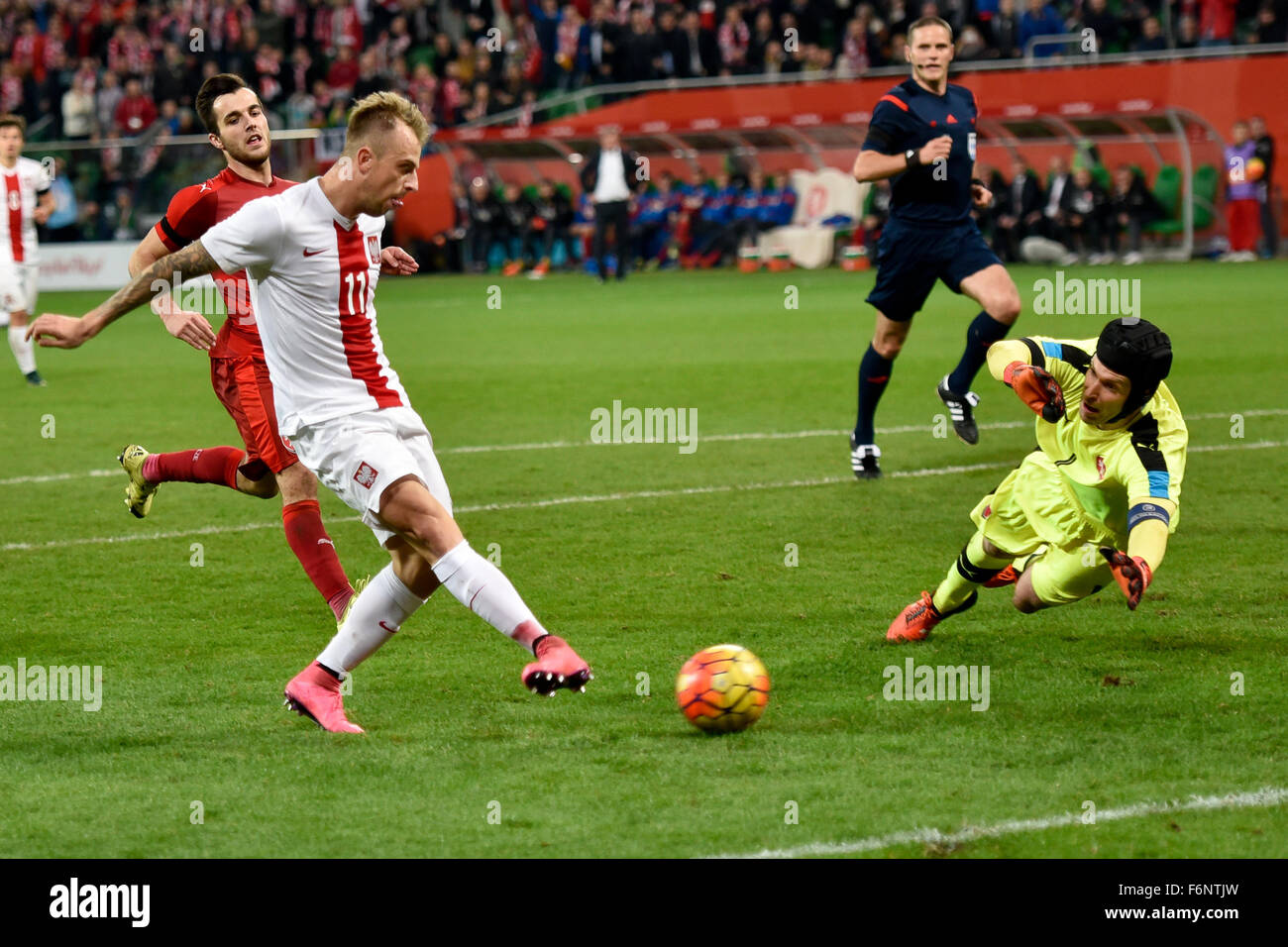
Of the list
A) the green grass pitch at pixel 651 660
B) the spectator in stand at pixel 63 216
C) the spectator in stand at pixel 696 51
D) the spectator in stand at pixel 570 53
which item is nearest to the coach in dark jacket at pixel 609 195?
the spectator in stand at pixel 696 51

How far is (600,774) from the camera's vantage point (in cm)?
466

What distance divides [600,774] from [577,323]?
592 inches

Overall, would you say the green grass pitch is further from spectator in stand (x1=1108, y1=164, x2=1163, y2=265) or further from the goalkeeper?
spectator in stand (x1=1108, y1=164, x2=1163, y2=265)

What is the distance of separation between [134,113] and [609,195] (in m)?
10.7

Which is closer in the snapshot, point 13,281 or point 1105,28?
point 13,281

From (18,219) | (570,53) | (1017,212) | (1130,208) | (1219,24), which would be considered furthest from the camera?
(570,53)

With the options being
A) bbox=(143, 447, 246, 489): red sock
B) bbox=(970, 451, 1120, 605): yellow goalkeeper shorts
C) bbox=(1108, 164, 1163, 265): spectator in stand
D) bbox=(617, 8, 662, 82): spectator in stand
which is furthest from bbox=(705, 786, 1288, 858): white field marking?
bbox=(617, 8, 662, 82): spectator in stand

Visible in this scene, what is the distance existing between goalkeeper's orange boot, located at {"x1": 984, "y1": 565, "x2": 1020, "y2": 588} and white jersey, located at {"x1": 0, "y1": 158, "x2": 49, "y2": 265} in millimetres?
12084

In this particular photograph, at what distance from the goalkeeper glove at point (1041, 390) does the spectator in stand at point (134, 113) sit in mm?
28874

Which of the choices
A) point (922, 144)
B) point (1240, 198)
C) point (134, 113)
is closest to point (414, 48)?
point (134, 113)

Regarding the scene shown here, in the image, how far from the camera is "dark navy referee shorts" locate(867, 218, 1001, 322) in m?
9.56

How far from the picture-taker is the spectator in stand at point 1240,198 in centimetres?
2456

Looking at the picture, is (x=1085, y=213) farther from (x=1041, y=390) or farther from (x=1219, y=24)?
(x=1041, y=390)

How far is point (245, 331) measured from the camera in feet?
22.1
